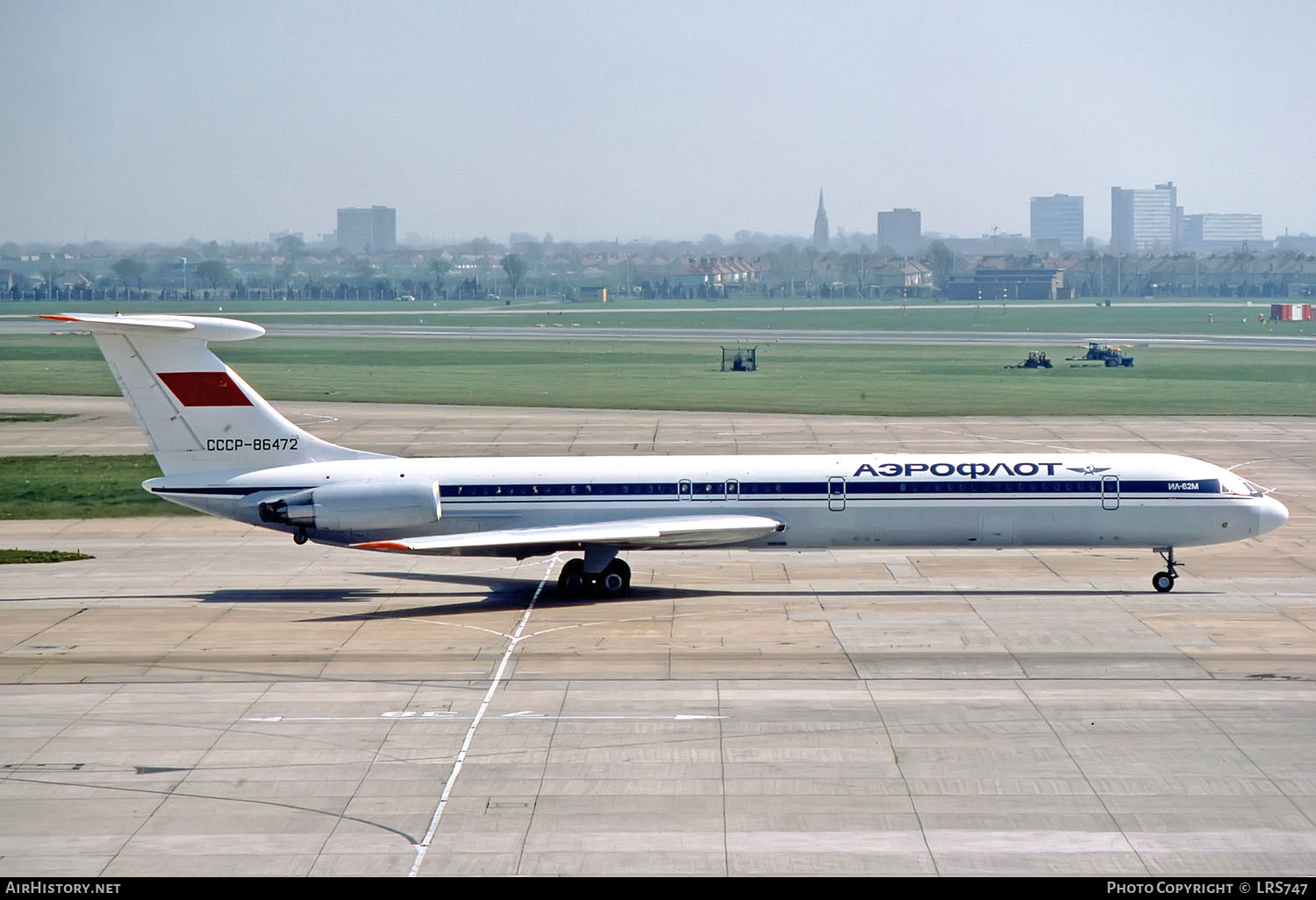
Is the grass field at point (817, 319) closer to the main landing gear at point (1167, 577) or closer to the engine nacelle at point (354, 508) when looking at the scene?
the main landing gear at point (1167, 577)

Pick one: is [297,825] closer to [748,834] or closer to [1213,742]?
[748,834]

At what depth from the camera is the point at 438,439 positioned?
64250 millimetres

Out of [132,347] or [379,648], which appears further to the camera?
[132,347]

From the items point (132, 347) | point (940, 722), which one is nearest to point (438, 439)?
point (132, 347)

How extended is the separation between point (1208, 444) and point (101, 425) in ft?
173

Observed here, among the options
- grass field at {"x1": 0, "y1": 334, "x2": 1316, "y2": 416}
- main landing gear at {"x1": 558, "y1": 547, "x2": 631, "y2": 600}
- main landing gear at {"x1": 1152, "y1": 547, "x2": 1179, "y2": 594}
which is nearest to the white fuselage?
main landing gear at {"x1": 1152, "y1": 547, "x2": 1179, "y2": 594}

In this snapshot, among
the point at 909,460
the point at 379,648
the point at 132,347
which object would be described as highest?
the point at 132,347

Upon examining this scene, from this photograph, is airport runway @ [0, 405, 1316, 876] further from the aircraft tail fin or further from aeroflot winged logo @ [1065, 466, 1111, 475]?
the aircraft tail fin

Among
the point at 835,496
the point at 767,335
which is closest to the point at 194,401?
the point at 835,496

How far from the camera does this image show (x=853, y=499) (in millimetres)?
33625

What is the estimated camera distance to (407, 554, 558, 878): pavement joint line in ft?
56.5

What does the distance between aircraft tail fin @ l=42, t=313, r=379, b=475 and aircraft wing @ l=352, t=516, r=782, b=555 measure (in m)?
3.75

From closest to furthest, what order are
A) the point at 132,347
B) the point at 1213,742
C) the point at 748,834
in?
the point at 748,834 < the point at 1213,742 < the point at 132,347

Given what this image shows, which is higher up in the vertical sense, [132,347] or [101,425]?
[132,347]
